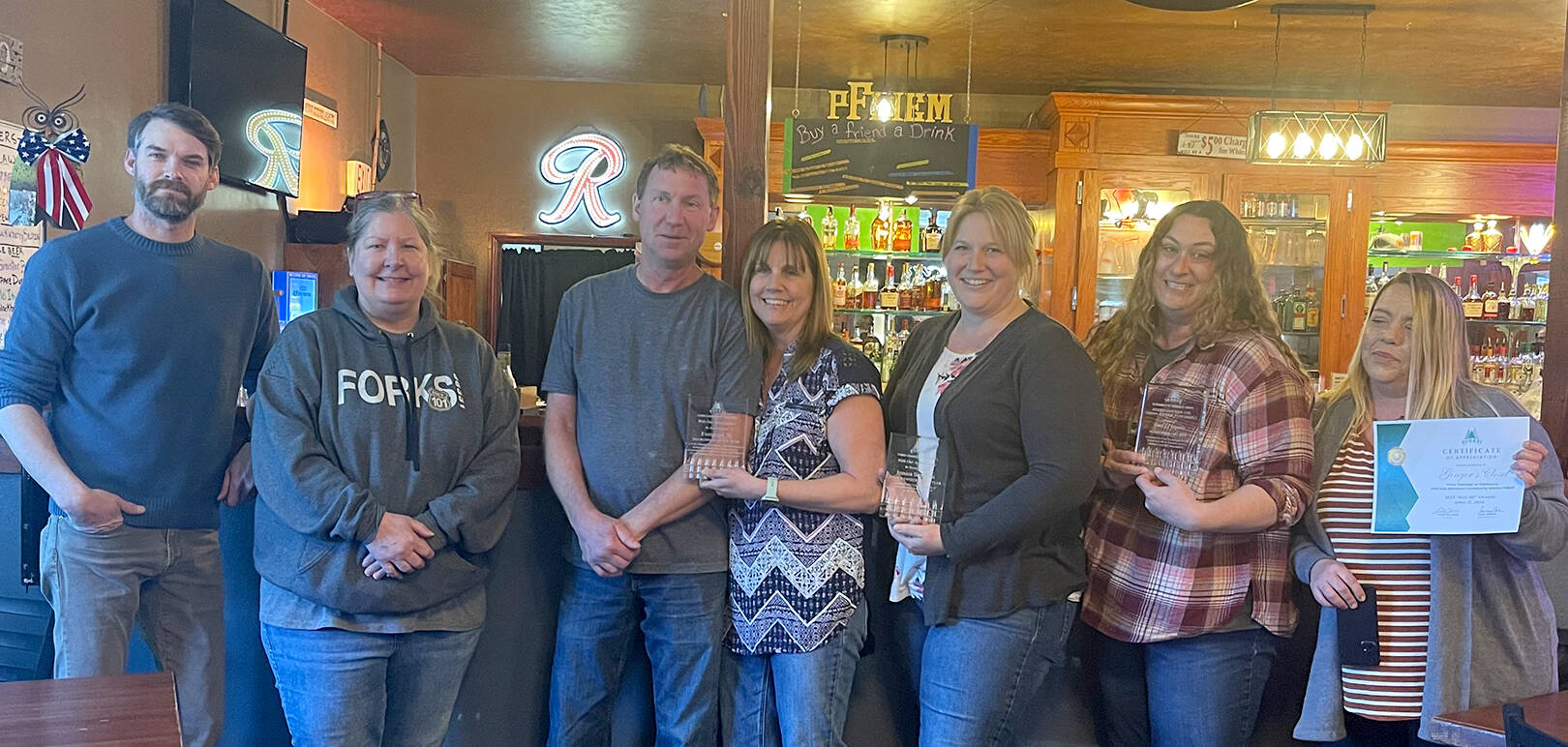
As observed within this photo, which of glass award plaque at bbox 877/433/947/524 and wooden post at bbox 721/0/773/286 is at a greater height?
wooden post at bbox 721/0/773/286

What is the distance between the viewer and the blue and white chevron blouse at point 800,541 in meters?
1.95

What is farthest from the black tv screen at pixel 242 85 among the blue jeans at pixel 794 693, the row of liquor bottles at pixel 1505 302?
the row of liquor bottles at pixel 1505 302

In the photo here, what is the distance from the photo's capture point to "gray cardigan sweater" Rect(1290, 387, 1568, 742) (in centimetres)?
180

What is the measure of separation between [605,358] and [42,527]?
4.31 feet

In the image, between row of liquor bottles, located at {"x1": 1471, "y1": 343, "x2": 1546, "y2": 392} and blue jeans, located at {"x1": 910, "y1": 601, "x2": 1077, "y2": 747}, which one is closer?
blue jeans, located at {"x1": 910, "y1": 601, "x2": 1077, "y2": 747}

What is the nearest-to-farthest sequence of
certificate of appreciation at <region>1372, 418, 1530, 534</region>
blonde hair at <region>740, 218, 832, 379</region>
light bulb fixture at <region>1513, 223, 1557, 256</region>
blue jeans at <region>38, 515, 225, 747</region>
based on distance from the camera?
certificate of appreciation at <region>1372, 418, 1530, 534</region>, blonde hair at <region>740, 218, 832, 379</region>, blue jeans at <region>38, 515, 225, 747</region>, light bulb fixture at <region>1513, 223, 1557, 256</region>

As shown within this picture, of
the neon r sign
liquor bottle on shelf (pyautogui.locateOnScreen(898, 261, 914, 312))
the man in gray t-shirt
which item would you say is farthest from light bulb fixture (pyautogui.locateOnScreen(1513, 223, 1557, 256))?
the neon r sign

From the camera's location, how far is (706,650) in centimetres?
201

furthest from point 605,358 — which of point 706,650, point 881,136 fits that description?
point 881,136

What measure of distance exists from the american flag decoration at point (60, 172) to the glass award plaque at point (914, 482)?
323cm

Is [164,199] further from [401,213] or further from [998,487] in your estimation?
[998,487]

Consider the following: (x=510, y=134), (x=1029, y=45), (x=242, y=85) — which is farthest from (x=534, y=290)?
(x=1029, y=45)

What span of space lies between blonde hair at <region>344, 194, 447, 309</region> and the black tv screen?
9.21 feet

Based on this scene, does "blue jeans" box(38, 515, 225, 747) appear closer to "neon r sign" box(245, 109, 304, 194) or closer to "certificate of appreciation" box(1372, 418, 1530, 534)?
"certificate of appreciation" box(1372, 418, 1530, 534)
